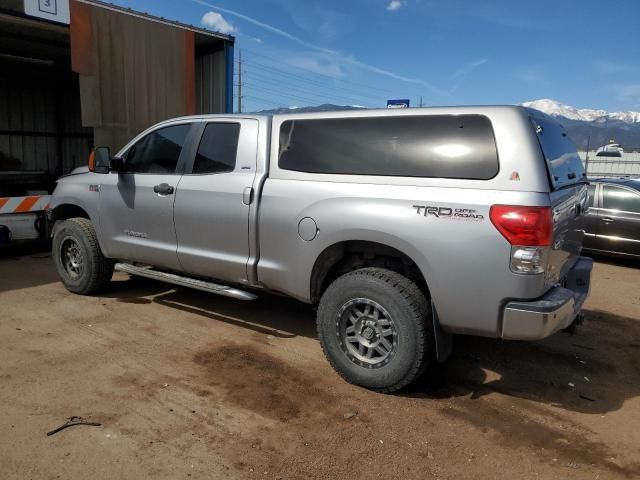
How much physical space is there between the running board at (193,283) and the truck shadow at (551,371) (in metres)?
1.64

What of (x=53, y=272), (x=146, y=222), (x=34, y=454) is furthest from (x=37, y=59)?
(x=34, y=454)

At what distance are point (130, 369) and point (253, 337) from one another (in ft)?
3.89

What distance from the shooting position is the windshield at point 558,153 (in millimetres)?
3434

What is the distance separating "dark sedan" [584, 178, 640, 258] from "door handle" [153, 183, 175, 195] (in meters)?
7.55

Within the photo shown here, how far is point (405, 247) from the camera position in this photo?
3.49 meters

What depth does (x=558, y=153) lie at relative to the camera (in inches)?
151

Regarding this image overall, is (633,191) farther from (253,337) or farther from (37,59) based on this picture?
(37,59)

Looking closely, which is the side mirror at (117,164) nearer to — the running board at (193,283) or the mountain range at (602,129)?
the running board at (193,283)

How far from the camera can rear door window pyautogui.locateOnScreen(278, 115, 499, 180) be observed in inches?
133

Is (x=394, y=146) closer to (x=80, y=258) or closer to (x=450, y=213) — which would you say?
(x=450, y=213)

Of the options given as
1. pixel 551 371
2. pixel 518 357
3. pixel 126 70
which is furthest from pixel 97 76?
pixel 551 371

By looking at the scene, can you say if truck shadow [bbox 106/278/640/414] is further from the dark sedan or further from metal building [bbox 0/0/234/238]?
metal building [bbox 0/0/234/238]

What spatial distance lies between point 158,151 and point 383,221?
2.78 metres

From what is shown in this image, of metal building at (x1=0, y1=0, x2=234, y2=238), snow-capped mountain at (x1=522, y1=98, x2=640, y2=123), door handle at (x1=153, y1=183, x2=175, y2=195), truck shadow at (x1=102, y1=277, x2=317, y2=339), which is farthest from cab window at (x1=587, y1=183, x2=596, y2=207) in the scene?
snow-capped mountain at (x1=522, y1=98, x2=640, y2=123)
